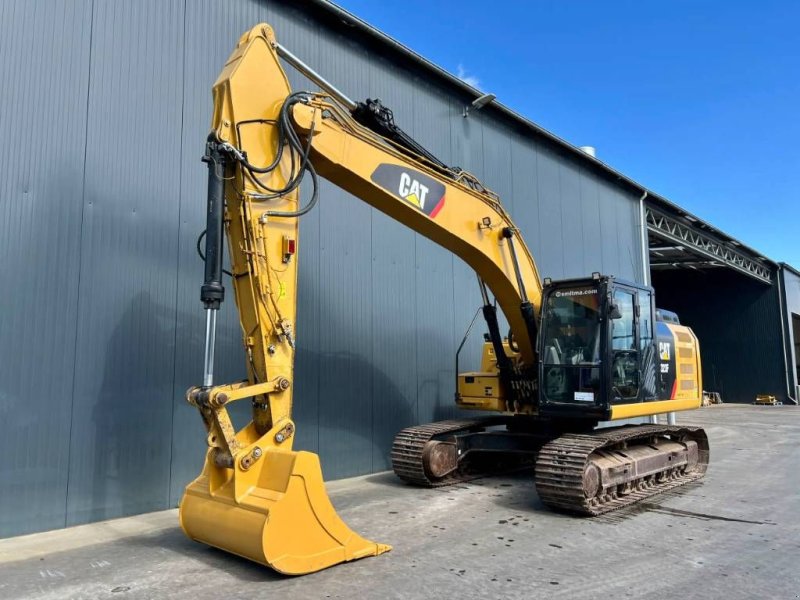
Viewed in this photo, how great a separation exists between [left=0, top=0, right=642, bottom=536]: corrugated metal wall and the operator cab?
10.1 feet

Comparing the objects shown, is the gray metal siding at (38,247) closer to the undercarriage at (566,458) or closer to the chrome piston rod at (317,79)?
the chrome piston rod at (317,79)

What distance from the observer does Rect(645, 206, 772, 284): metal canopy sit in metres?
21.4


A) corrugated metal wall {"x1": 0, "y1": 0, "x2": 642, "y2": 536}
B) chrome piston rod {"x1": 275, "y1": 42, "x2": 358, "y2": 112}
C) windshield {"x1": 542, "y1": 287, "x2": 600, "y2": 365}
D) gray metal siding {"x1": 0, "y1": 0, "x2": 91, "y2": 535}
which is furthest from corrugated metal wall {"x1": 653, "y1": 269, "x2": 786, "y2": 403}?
gray metal siding {"x1": 0, "y1": 0, "x2": 91, "y2": 535}

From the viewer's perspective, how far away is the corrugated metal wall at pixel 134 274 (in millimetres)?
6340

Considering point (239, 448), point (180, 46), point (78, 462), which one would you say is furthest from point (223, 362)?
point (180, 46)

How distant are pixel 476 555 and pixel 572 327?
3.46 metres

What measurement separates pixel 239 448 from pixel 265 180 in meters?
2.27

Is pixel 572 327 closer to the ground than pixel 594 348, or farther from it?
farther from it

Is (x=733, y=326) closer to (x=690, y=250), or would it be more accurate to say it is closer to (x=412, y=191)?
(x=690, y=250)

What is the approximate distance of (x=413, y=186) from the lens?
6.64m

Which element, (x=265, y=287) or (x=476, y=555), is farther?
(x=476, y=555)

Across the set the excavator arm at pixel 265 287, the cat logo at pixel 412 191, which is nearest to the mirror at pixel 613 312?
the cat logo at pixel 412 191

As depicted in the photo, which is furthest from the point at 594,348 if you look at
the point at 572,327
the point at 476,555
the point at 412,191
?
the point at 476,555

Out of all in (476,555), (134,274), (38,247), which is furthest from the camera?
(134,274)
